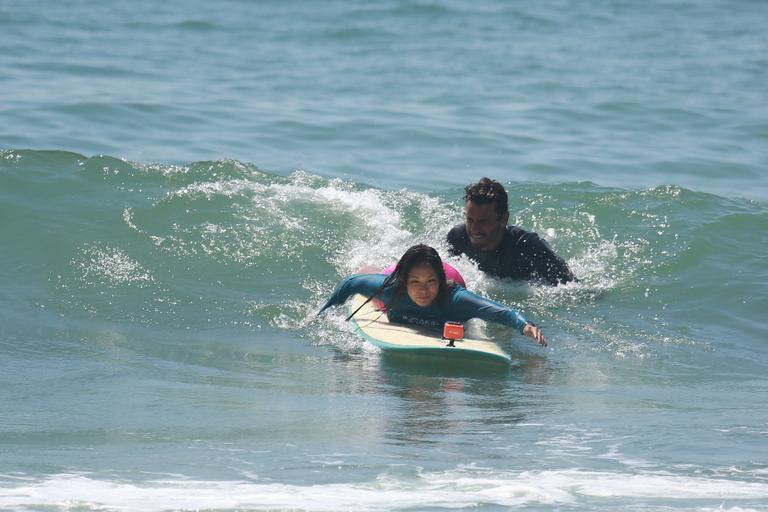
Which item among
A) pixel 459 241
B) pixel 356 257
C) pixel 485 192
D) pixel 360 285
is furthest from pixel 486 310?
pixel 356 257

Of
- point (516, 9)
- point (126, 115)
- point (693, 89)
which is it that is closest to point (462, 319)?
point (126, 115)

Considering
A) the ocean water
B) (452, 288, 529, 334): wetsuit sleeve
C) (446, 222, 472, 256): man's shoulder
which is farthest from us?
(446, 222, 472, 256): man's shoulder

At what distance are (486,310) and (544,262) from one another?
175 centimetres

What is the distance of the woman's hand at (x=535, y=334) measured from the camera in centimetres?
757

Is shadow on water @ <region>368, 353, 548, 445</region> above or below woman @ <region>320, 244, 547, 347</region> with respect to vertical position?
below

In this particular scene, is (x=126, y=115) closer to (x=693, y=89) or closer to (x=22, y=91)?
(x=22, y=91)

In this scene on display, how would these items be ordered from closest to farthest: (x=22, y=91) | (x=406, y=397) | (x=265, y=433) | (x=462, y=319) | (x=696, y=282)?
(x=265, y=433) < (x=406, y=397) < (x=462, y=319) < (x=696, y=282) < (x=22, y=91)

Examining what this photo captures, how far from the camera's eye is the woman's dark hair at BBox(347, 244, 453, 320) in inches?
309

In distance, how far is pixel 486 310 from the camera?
798 centimetres

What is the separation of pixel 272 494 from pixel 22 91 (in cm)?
1418

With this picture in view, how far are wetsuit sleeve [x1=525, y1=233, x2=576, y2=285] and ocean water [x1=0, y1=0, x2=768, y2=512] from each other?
11cm

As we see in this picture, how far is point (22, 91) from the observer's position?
17.6 meters

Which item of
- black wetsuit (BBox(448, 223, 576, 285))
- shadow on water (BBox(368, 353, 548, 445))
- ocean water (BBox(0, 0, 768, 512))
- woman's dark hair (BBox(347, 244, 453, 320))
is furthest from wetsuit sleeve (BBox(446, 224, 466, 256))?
shadow on water (BBox(368, 353, 548, 445))

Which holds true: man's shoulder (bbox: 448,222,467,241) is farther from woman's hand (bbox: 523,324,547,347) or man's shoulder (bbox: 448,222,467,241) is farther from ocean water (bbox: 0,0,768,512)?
woman's hand (bbox: 523,324,547,347)
